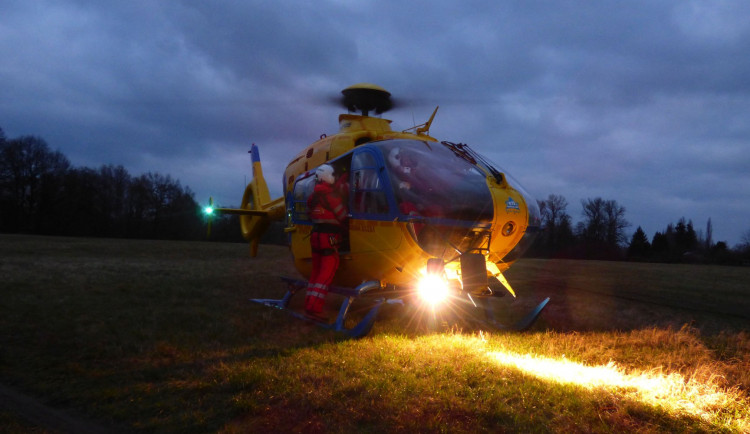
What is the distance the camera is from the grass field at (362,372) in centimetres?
339

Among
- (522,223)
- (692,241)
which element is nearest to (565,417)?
(522,223)

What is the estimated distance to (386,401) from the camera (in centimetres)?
367

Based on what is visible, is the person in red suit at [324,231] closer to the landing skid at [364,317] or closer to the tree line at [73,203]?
the landing skid at [364,317]

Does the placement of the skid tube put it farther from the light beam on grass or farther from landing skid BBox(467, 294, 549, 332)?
the light beam on grass

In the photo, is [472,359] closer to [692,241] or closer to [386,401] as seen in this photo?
[386,401]

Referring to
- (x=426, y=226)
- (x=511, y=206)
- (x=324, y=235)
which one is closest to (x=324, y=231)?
(x=324, y=235)

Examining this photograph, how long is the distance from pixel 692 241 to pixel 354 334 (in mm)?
49094

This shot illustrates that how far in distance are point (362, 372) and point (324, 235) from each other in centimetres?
270

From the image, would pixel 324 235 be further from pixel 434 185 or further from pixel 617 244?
pixel 617 244

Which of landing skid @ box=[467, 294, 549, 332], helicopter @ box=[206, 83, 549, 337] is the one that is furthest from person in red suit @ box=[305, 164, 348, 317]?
landing skid @ box=[467, 294, 549, 332]

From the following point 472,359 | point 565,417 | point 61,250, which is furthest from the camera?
point 61,250

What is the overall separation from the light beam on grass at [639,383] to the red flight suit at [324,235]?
2.78m

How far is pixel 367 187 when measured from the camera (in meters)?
6.35

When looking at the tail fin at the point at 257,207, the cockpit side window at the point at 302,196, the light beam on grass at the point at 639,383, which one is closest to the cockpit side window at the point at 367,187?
the cockpit side window at the point at 302,196
